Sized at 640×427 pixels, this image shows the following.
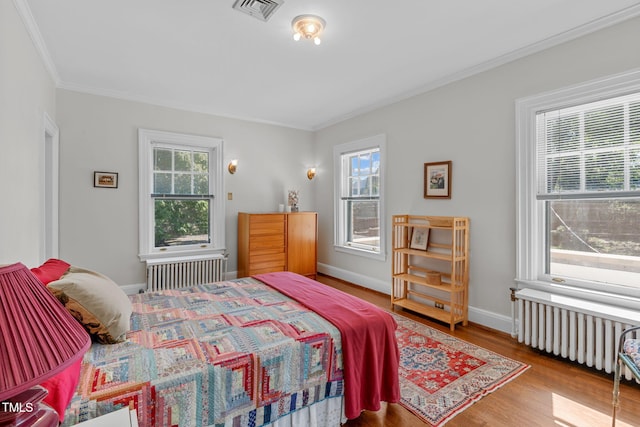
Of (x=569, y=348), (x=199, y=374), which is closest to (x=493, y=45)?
(x=569, y=348)

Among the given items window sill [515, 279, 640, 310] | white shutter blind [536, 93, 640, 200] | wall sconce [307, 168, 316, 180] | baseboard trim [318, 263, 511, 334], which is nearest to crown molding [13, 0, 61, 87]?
wall sconce [307, 168, 316, 180]

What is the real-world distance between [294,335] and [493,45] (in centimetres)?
295

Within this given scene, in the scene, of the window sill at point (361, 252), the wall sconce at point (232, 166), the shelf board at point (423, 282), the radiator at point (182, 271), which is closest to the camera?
the shelf board at point (423, 282)

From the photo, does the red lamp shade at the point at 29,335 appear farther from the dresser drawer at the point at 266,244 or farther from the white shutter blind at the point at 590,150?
the dresser drawer at the point at 266,244

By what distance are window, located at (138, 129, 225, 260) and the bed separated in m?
2.25

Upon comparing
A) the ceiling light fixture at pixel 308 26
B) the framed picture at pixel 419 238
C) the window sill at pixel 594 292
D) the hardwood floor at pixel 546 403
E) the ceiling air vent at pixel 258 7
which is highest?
the ceiling air vent at pixel 258 7

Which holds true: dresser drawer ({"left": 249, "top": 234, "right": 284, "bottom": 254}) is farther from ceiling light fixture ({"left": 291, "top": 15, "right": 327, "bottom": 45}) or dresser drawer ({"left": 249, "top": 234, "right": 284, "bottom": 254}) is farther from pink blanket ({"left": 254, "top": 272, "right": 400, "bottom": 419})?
ceiling light fixture ({"left": 291, "top": 15, "right": 327, "bottom": 45})

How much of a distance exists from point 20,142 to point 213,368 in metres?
2.15

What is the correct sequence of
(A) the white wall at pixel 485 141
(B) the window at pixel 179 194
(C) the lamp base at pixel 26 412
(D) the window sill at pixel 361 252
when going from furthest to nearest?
(D) the window sill at pixel 361 252
(B) the window at pixel 179 194
(A) the white wall at pixel 485 141
(C) the lamp base at pixel 26 412

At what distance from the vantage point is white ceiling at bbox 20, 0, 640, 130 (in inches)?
88.7

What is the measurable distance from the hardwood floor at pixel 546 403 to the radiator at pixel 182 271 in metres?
3.15

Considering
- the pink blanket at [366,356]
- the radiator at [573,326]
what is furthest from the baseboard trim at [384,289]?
the pink blanket at [366,356]

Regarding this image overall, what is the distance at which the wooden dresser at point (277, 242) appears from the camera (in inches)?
180

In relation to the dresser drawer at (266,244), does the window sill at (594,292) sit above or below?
below
